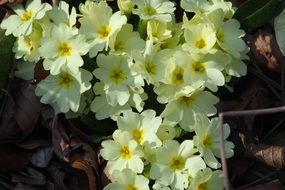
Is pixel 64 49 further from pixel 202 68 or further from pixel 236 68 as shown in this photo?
pixel 236 68

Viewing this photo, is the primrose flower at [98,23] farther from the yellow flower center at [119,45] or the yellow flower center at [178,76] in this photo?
the yellow flower center at [178,76]

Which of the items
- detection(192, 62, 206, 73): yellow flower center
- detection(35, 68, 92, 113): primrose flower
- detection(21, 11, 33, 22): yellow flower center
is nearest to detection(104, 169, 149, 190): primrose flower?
detection(35, 68, 92, 113): primrose flower

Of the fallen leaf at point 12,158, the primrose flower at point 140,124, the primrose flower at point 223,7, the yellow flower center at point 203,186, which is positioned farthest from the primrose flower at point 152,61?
the fallen leaf at point 12,158

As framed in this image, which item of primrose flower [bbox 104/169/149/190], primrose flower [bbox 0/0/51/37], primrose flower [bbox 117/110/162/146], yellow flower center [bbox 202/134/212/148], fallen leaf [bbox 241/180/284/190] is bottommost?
fallen leaf [bbox 241/180/284/190]

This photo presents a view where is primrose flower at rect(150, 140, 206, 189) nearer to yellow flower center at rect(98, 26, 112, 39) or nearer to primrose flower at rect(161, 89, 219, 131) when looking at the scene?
primrose flower at rect(161, 89, 219, 131)

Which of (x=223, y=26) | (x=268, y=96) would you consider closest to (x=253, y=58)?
(x=268, y=96)

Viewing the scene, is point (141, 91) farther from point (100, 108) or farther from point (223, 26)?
point (223, 26)
